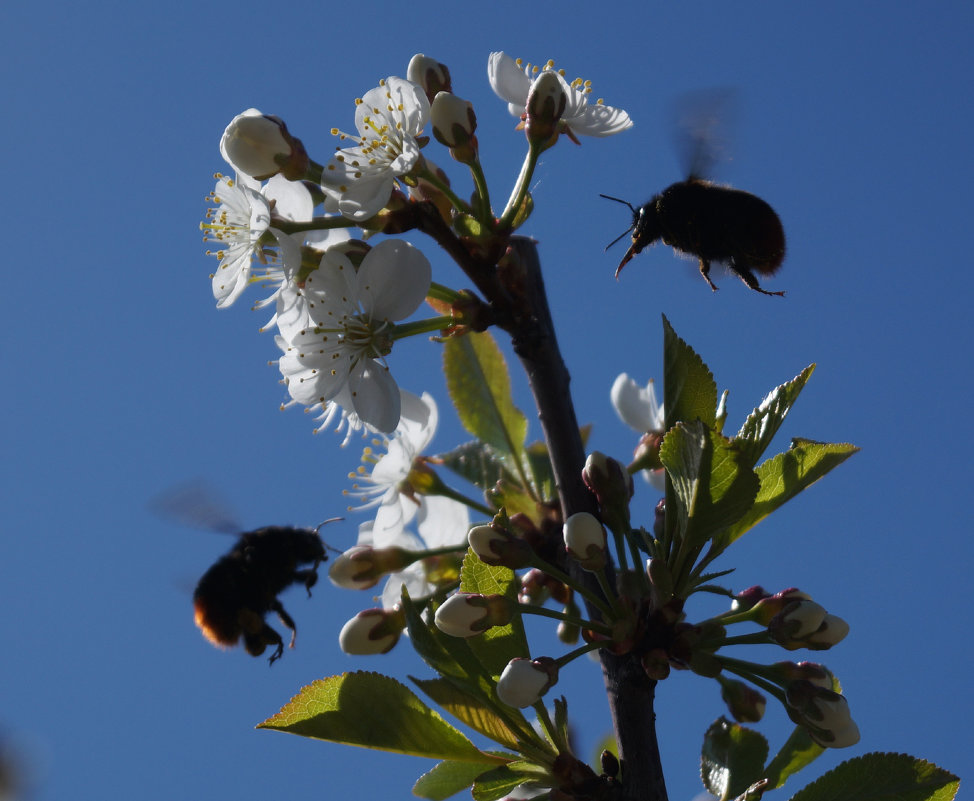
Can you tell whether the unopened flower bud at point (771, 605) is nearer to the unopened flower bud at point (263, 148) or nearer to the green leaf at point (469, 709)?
the green leaf at point (469, 709)

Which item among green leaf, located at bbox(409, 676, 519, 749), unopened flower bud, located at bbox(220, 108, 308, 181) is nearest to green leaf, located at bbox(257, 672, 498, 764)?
green leaf, located at bbox(409, 676, 519, 749)

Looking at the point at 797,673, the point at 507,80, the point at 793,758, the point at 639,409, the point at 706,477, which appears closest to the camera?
the point at 706,477

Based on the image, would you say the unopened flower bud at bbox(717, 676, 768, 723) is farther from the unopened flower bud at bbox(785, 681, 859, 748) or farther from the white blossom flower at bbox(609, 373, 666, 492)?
the white blossom flower at bbox(609, 373, 666, 492)

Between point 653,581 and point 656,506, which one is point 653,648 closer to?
point 653,581

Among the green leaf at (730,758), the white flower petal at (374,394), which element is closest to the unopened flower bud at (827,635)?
the green leaf at (730,758)

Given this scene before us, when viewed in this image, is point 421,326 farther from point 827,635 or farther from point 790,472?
point 827,635

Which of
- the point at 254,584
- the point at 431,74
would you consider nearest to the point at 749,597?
the point at 431,74

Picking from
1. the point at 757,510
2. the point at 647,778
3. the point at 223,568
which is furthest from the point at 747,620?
the point at 223,568
